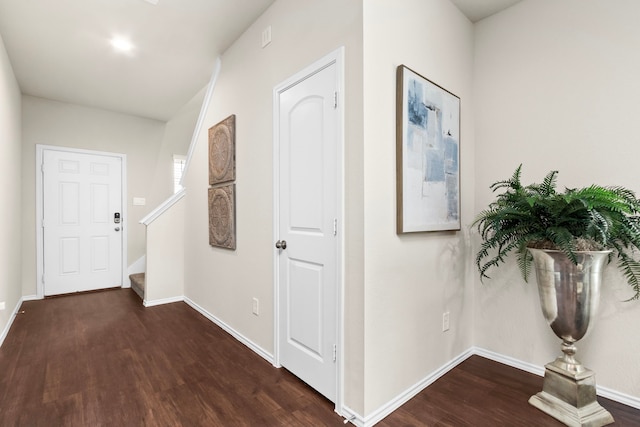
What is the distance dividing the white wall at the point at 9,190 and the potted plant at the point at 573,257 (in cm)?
398

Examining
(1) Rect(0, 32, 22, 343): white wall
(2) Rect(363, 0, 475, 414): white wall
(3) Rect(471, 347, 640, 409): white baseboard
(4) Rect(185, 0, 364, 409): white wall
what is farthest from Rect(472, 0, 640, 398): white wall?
(1) Rect(0, 32, 22, 343): white wall

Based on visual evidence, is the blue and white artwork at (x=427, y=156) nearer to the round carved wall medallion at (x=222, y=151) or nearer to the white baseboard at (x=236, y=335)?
the white baseboard at (x=236, y=335)

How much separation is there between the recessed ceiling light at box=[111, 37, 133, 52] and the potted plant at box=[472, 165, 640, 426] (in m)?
3.31

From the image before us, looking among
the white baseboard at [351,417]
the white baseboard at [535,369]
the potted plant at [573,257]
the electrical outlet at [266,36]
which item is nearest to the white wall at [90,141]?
the electrical outlet at [266,36]

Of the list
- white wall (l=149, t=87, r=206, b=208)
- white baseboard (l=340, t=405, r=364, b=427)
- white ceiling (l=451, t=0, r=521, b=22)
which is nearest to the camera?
white baseboard (l=340, t=405, r=364, b=427)

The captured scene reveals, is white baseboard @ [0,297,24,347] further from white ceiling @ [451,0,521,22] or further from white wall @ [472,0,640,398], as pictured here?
white ceiling @ [451,0,521,22]

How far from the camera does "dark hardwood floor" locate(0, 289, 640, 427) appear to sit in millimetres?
1614

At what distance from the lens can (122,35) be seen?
2668mm

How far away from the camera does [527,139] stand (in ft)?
6.97

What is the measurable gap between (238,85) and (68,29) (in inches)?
57.3

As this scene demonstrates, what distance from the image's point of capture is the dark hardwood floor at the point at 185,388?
1.61 m

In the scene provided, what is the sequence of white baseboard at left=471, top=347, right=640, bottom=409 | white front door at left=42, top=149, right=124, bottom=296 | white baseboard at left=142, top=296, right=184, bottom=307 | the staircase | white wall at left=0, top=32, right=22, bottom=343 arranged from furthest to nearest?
white front door at left=42, top=149, right=124, bottom=296
the staircase
white baseboard at left=142, top=296, right=184, bottom=307
white wall at left=0, top=32, right=22, bottom=343
white baseboard at left=471, top=347, right=640, bottom=409

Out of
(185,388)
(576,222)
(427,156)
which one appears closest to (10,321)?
(185,388)

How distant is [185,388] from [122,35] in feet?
9.41
